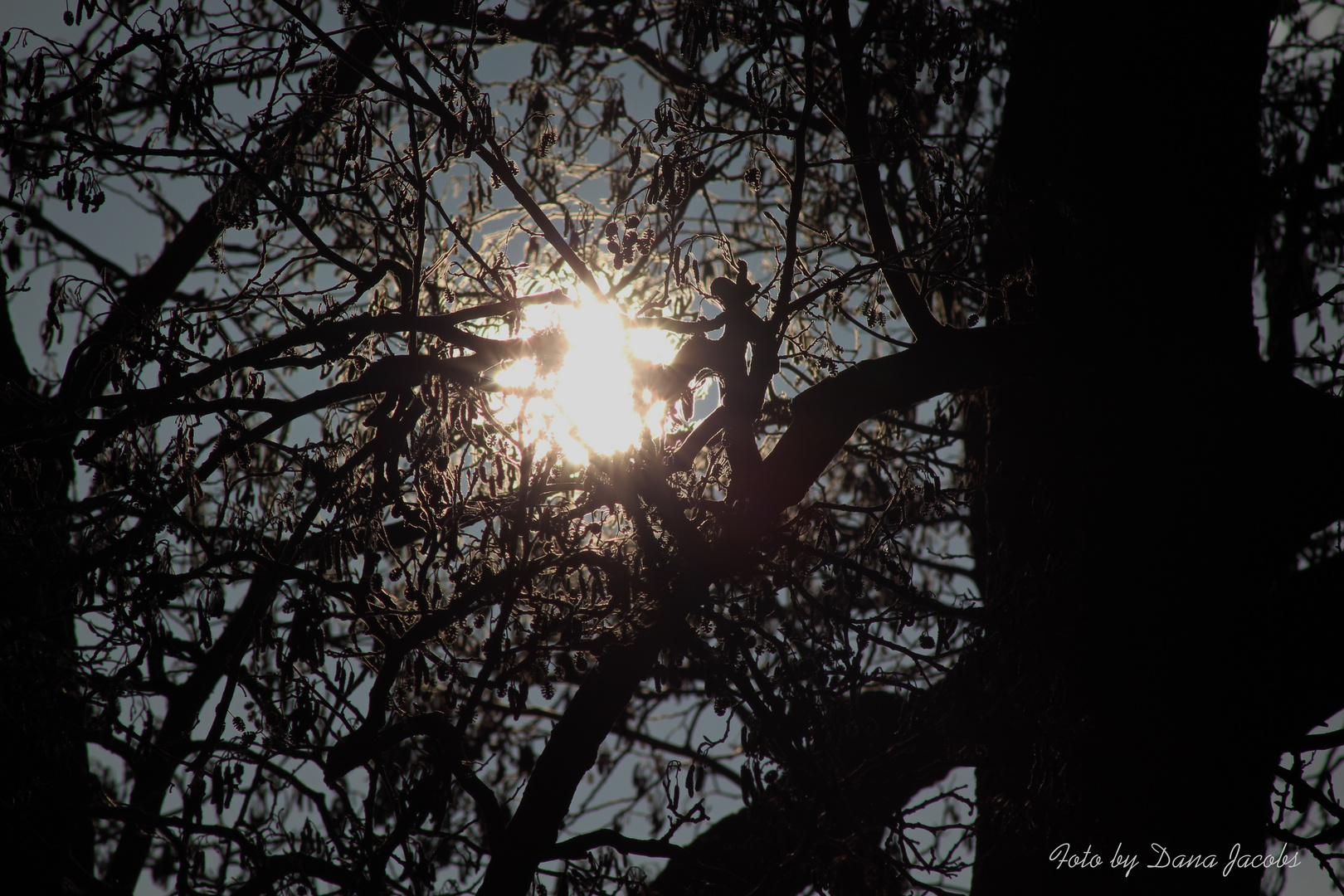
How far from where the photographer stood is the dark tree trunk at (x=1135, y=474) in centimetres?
397

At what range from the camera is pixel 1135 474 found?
4398 millimetres

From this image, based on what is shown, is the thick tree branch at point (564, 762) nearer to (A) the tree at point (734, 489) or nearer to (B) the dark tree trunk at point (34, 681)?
(A) the tree at point (734, 489)

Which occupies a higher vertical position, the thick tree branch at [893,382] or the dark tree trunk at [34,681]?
the thick tree branch at [893,382]

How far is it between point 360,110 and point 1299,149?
5213 mm

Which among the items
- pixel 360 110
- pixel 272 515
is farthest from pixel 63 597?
pixel 360 110

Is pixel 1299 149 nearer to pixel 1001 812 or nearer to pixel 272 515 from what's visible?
pixel 1001 812

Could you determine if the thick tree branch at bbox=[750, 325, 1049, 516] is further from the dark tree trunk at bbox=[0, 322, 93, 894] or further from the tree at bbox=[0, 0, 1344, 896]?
the dark tree trunk at bbox=[0, 322, 93, 894]

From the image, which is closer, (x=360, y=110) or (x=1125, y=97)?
(x=360, y=110)

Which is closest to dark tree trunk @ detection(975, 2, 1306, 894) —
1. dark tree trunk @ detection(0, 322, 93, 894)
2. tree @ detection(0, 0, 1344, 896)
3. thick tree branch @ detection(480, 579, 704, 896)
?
tree @ detection(0, 0, 1344, 896)

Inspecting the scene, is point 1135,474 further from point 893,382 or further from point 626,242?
point 626,242

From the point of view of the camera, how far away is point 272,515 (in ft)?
14.7

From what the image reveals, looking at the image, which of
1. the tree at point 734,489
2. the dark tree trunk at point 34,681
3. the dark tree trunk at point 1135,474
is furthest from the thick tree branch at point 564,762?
the dark tree trunk at point 34,681

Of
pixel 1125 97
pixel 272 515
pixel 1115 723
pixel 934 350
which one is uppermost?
pixel 1125 97

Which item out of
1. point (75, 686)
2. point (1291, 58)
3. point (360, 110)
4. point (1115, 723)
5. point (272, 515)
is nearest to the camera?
point (360, 110)
